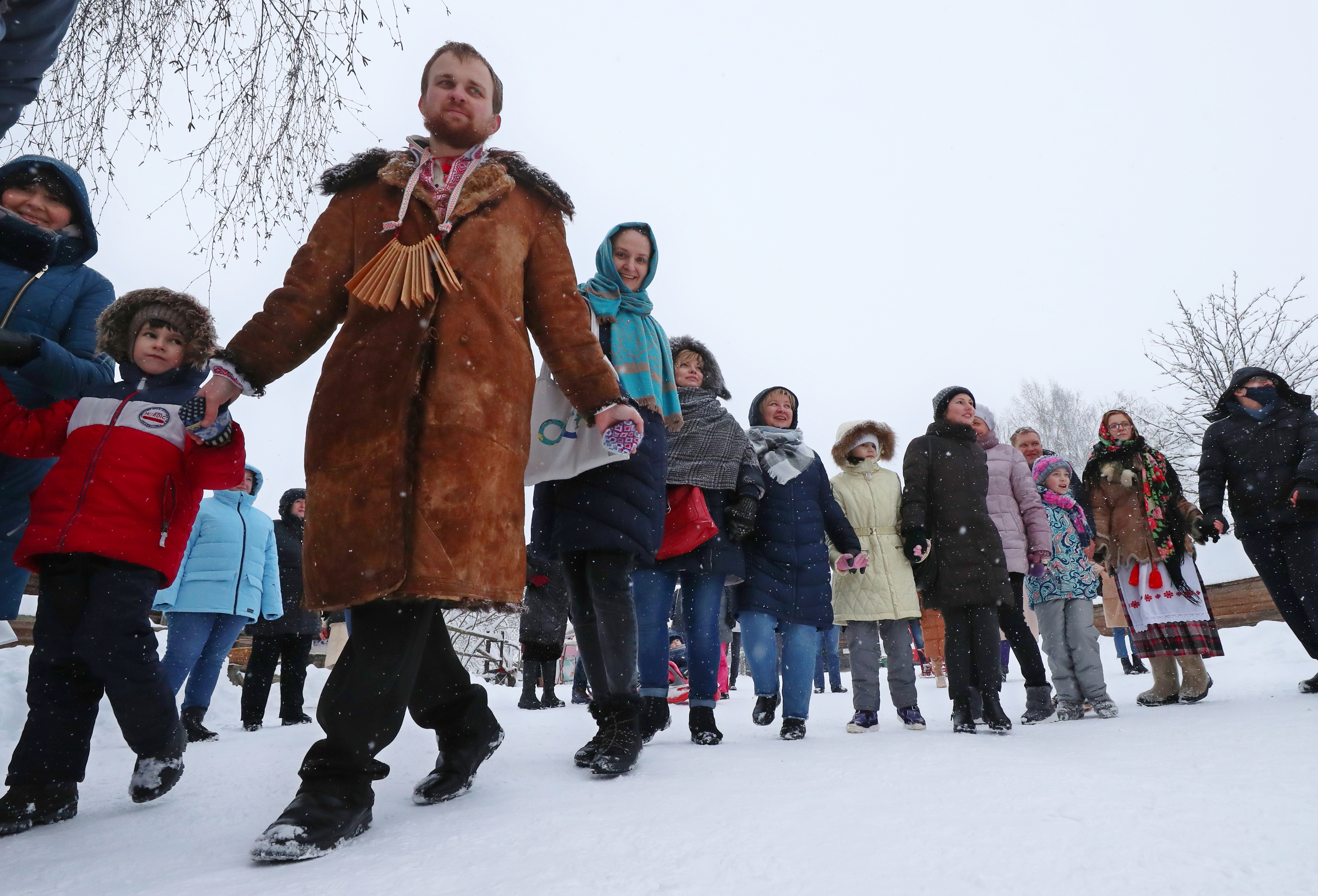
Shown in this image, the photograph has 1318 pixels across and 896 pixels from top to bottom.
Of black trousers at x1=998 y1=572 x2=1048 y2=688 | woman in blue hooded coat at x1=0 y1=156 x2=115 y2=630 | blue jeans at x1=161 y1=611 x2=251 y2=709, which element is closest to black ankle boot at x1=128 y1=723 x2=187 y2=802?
woman in blue hooded coat at x1=0 y1=156 x2=115 y2=630

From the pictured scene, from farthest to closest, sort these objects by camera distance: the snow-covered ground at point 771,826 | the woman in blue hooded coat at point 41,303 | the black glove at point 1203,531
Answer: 1. the black glove at point 1203,531
2. the woman in blue hooded coat at point 41,303
3. the snow-covered ground at point 771,826

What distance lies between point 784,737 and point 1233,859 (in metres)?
2.66

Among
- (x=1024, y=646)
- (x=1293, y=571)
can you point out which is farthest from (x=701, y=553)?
(x=1293, y=571)

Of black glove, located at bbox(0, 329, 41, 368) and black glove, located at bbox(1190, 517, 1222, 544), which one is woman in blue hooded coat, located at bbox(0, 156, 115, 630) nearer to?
black glove, located at bbox(0, 329, 41, 368)

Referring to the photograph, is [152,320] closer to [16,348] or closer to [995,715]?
[16,348]

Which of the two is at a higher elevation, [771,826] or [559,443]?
[559,443]

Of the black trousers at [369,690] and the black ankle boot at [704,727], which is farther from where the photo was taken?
the black ankle boot at [704,727]

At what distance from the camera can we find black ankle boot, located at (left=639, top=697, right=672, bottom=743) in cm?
353

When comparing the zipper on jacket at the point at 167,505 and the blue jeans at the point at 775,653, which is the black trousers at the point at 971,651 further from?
the zipper on jacket at the point at 167,505

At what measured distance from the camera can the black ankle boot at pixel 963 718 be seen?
162 inches

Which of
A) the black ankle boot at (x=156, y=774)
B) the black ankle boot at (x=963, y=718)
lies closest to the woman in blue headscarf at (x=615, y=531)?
the black ankle boot at (x=156, y=774)

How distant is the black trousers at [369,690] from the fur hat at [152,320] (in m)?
1.42

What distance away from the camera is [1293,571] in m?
5.02

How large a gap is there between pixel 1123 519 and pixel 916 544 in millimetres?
2183
